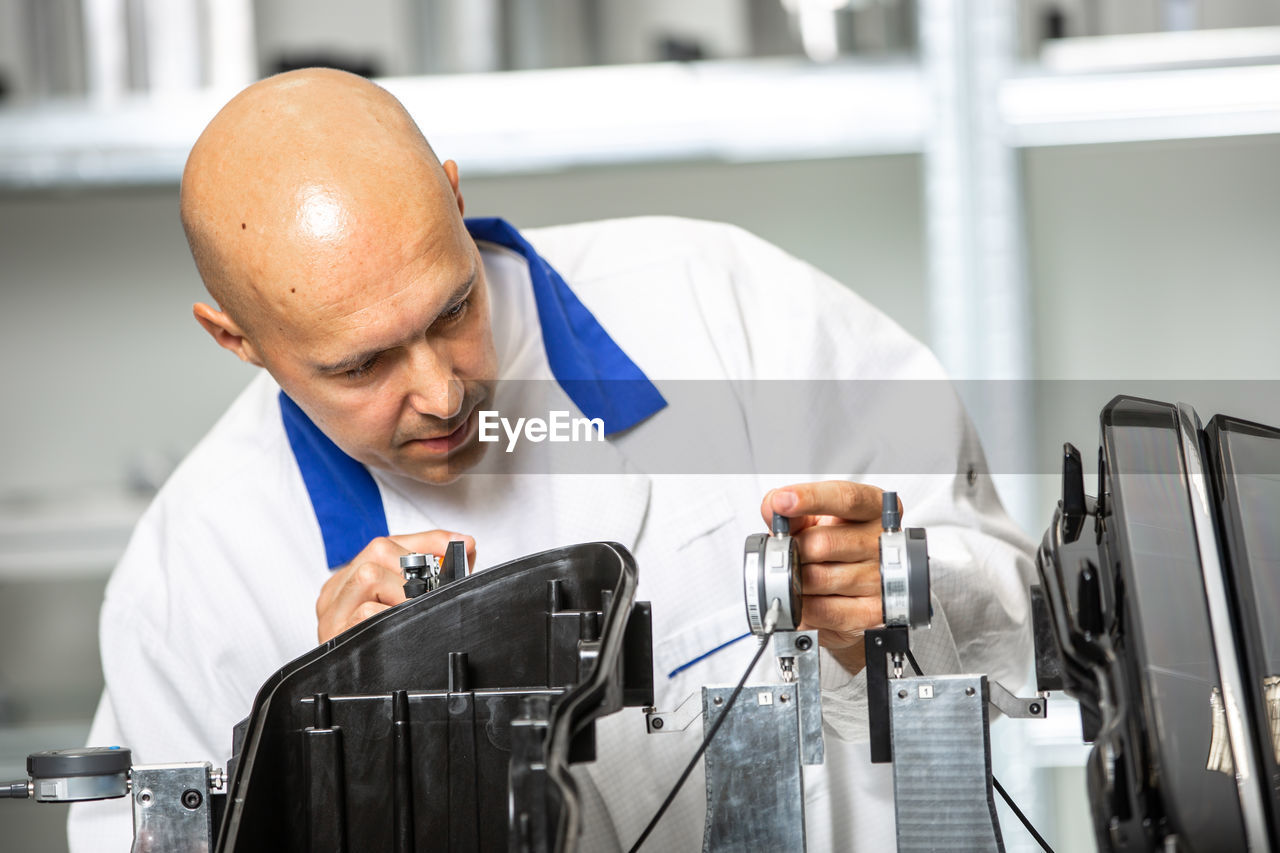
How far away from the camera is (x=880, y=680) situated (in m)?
0.62

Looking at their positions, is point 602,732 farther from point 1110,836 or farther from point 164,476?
point 164,476

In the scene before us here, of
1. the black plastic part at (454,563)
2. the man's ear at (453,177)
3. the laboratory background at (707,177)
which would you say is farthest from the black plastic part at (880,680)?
the laboratory background at (707,177)

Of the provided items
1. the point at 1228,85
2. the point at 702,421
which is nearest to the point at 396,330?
the point at 702,421

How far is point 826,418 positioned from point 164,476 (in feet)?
4.69

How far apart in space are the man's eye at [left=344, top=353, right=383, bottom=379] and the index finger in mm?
332

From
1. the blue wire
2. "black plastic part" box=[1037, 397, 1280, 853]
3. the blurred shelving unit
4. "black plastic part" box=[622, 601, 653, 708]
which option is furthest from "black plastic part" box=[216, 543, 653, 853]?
the blurred shelving unit

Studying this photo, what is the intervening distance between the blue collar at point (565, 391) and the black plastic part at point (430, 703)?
1.12 ft

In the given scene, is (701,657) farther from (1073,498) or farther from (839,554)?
(1073,498)

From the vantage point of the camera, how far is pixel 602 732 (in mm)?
958

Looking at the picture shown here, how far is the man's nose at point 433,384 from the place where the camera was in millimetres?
869

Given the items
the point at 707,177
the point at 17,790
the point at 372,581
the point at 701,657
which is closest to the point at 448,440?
the point at 372,581

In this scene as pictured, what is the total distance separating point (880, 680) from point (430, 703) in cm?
23

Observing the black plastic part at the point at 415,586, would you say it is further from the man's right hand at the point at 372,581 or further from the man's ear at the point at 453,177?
the man's ear at the point at 453,177

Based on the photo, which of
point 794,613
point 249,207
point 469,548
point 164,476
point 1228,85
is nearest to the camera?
point 794,613
